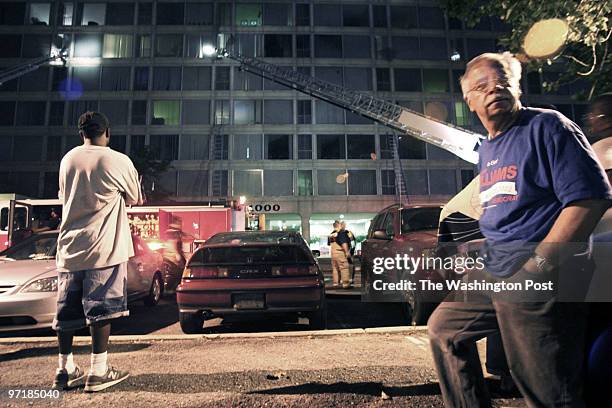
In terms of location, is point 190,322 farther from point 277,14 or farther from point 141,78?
point 277,14

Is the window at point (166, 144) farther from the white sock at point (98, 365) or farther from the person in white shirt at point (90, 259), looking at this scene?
the white sock at point (98, 365)

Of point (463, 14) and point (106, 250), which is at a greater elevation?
point (463, 14)

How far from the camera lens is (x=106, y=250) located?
280 centimetres

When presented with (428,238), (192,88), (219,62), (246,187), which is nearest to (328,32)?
(219,62)

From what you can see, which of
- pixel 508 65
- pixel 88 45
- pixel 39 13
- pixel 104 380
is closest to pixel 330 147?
pixel 88 45

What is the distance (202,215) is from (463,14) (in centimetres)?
904

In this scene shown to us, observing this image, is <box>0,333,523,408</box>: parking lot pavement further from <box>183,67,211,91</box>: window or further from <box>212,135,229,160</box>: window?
<box>183,67,211,91</box>: window

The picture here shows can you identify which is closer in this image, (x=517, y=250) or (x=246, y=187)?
(x=517, y=250)

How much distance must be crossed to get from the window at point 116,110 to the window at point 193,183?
689 cm

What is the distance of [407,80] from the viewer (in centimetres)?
3319

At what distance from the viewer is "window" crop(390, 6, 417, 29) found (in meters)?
34.2

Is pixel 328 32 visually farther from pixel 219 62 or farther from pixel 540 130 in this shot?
pixel 540 130

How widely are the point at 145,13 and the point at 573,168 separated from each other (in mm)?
39639

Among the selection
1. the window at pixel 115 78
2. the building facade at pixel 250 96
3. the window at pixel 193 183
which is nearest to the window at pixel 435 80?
the building facade at pixel 250 96
